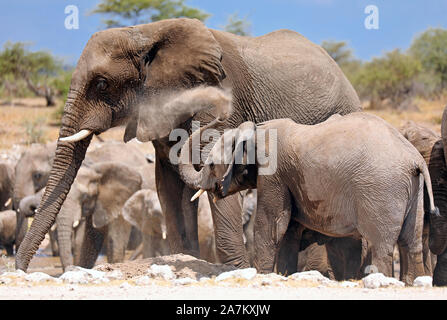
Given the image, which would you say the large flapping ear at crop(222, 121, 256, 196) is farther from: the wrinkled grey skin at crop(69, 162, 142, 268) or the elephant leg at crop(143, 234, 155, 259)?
the wrinkled grey skin at crop(69, 162, 142, 268)

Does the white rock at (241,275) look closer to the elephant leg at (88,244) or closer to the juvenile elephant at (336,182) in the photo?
the juvenile elephant at (336,182)

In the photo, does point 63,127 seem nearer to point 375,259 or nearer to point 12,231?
point 375,259

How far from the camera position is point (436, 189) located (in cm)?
743

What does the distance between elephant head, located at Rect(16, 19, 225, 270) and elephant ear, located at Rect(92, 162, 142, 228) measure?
362cm

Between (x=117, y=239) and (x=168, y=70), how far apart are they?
434cm

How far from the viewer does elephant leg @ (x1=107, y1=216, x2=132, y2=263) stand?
11164 mm

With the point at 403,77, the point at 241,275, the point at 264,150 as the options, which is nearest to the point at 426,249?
the point at 264,150

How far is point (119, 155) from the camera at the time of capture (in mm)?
14961

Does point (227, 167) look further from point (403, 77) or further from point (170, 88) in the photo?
point (403, 77)

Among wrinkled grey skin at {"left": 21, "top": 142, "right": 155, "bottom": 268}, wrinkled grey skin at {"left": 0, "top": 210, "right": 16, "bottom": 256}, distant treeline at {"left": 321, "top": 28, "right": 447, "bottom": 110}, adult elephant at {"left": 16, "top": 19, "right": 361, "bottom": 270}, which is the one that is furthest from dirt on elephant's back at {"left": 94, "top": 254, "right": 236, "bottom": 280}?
distant treeline at {"left": 321, "top": 28, "right": 447, "bottom": 110}

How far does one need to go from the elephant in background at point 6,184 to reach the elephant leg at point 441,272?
990 cm

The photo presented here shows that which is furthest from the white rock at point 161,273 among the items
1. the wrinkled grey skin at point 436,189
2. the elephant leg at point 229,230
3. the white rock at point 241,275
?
the wrinkled grey skin at point 436,189

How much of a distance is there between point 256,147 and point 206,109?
881mm

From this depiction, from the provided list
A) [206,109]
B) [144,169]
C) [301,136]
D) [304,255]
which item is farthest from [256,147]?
[144,169]
